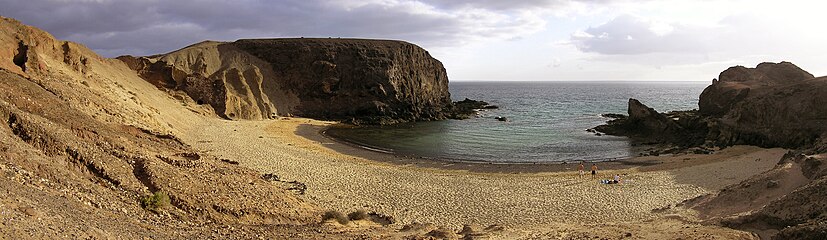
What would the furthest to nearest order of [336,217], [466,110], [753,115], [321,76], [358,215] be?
[466,110]
[321,76]
[753,115]
[358,215]
[336,217]

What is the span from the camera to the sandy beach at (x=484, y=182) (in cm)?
2034

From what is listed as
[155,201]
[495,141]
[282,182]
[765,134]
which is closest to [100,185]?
[155,201]

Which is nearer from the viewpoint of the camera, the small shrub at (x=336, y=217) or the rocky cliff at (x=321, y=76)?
the small shrub at (x=336, y=217)

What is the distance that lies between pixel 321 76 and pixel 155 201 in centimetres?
5625

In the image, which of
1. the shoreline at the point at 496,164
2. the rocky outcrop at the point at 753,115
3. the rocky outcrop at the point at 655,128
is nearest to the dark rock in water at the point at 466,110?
the rocky outcrop at the point at 655,128

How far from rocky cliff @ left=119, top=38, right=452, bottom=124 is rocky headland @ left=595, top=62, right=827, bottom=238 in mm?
27313

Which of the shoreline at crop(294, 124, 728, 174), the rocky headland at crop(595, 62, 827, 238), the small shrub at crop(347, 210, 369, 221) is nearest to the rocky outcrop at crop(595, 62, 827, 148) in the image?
the rocky headland at crop(595, 62, 827, 238)

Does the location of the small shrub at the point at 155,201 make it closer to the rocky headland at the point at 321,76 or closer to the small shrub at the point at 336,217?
the small shrub at the point at 336,217

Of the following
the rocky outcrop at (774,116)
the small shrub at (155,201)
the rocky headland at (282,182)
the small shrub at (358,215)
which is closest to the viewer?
the rocky headland at (282,182)

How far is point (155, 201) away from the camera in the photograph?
1346 cm

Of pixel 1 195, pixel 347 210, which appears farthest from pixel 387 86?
pixel 1 195

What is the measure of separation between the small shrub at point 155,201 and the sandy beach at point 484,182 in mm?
7111

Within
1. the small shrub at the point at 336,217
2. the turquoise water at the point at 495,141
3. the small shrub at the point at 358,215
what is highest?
the small shrub at the point at 336,217

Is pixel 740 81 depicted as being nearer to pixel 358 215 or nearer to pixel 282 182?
pixel 282 182
